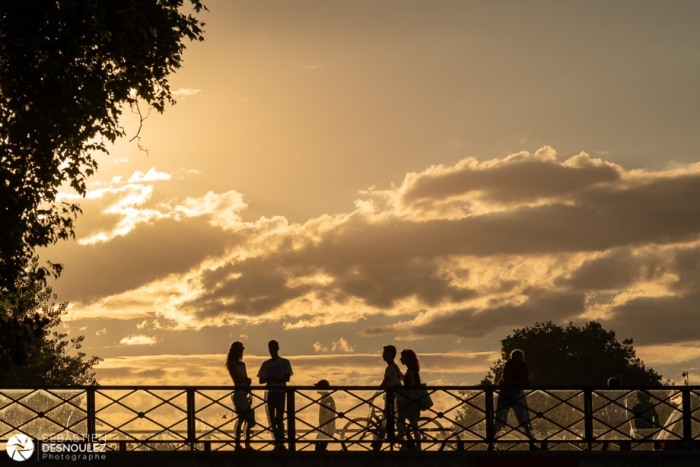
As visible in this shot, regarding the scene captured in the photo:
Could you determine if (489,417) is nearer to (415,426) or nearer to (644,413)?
(415,426)

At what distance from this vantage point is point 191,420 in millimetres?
17234

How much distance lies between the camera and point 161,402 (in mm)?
17359

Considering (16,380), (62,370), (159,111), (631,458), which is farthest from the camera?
Answer: (62,370)

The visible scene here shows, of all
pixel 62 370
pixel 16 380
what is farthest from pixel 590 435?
pixel 62 370

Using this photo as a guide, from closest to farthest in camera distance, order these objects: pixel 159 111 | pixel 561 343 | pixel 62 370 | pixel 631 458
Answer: pixel 631 458 < pixel 159 111 < pixel 62 370 < pixel 561 343

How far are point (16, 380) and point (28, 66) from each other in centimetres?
3230

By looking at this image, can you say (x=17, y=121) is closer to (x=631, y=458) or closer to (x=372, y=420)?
(x=372, y=420)

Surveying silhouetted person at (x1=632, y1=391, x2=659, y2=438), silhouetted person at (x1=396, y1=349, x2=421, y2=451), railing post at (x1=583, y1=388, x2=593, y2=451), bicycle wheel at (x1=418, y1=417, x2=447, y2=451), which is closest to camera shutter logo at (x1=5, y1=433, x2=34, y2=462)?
silhouetted person at (x1=396, y1=349, x2=421, y2=451)

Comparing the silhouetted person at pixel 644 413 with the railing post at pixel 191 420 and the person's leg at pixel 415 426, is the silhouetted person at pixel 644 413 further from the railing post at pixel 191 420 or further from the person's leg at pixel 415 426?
the railing post at pixel 191 420

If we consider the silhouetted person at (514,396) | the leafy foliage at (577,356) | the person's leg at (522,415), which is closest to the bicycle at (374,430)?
the silhouetted person at (514,396)

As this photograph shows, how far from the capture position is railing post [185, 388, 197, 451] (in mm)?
17156

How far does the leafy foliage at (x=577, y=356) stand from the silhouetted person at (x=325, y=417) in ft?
182

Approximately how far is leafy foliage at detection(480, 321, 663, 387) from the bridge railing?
5419 centimetres

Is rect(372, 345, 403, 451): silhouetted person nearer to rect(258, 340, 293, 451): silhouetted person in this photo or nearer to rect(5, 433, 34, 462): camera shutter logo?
rect(258, 340, 293, 451): silhouetted person
